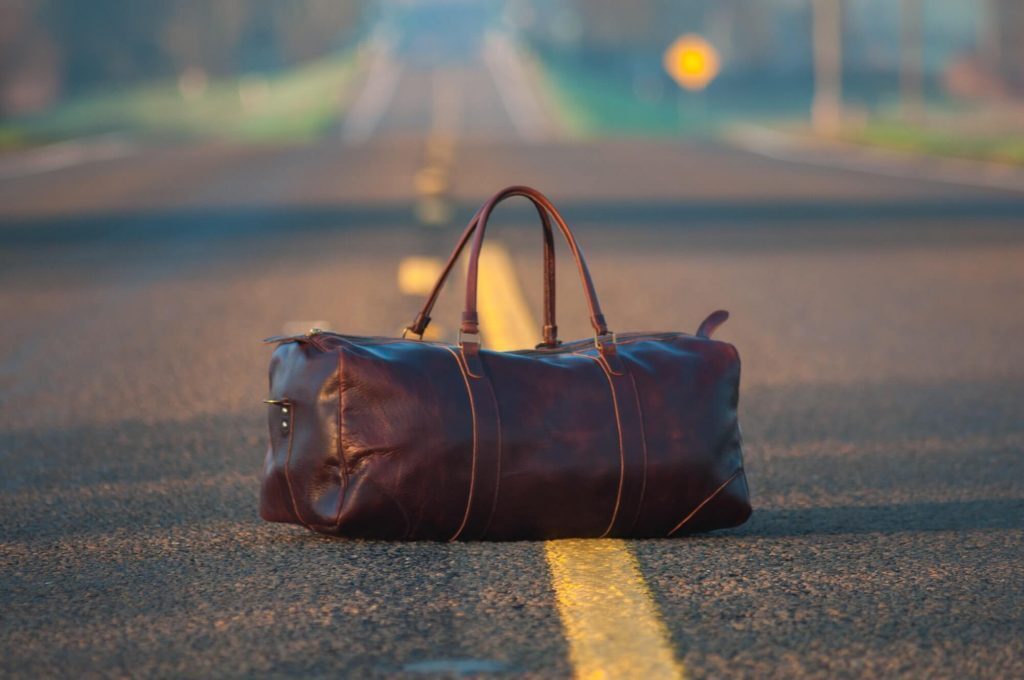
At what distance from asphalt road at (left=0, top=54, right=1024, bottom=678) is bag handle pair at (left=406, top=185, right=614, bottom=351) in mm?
501

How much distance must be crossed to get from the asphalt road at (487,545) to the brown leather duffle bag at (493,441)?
0.09 meters

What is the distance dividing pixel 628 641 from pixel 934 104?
238 feet

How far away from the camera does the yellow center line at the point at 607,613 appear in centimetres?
299

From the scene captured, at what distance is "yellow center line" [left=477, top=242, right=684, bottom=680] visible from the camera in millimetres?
2988

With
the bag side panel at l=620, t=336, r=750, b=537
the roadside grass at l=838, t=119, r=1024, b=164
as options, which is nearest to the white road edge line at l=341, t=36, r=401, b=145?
the roadside grass at l=838, t=119, r=1024, b=164

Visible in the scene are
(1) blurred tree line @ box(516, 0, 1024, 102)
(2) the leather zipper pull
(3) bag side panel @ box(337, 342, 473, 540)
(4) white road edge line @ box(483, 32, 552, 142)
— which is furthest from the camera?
(1) blurred tree line @ box(516, 0, 1024, 102)

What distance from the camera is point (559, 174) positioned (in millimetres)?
22750


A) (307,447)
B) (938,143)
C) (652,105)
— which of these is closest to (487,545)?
(307,447)

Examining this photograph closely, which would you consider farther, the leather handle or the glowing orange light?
the glowing orange light

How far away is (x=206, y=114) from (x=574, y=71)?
2754 centimetres

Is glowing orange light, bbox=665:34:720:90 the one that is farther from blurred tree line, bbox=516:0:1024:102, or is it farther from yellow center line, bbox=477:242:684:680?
yellow center line, bbox=477:242:684:680

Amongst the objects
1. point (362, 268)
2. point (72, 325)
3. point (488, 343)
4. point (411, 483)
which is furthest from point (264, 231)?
point (411, 483)

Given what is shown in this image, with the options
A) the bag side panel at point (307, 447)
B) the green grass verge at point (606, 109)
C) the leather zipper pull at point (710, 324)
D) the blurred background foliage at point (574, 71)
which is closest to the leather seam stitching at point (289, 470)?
the bag side panel at point (307, 447)

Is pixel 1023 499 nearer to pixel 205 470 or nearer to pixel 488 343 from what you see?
pixel 205 470
